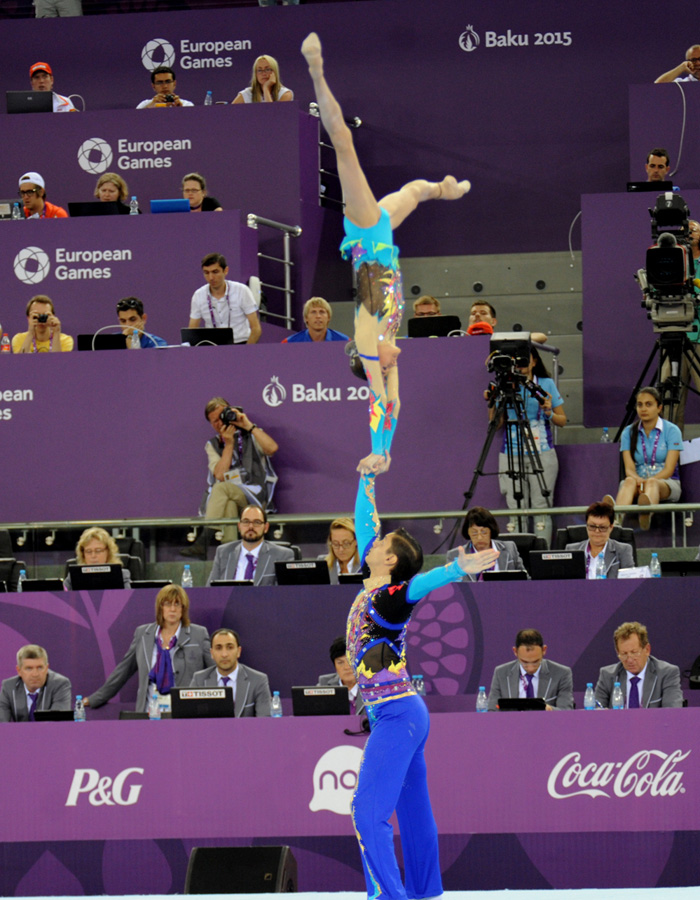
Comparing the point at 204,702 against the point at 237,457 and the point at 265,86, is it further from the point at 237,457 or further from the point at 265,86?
the point at 265,86

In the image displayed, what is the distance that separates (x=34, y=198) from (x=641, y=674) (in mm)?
6478

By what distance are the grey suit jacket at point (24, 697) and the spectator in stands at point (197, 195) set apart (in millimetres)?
4335

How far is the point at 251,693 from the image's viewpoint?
798 centimetres

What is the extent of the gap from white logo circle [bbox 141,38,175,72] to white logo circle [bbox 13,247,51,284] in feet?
11.5

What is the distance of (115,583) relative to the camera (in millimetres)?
8594

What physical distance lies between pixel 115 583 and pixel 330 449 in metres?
2.06

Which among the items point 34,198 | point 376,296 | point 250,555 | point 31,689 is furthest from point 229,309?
point 376,296

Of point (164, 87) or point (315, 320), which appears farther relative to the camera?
point (164, 87)

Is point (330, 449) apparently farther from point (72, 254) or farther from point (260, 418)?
point (72, 254)

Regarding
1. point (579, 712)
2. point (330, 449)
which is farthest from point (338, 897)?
point (330, 449)

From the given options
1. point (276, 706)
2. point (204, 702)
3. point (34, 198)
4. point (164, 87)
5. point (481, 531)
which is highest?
point (164, 87)

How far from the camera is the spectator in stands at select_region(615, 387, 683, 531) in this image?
8.98 m

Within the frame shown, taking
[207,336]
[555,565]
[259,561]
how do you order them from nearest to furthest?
[555,565]
[259,561]
[207,336]

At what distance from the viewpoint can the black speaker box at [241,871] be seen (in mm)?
6133
